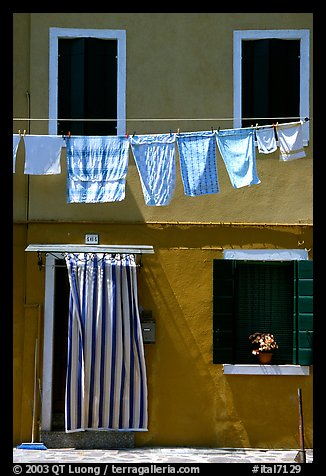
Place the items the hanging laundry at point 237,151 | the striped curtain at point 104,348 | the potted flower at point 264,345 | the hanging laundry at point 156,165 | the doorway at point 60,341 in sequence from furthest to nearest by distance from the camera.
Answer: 1. the doorway at point 60,341
2. the potted flower at point 264,345
3. the striped curtain at point 104,348
4. the hanging laundry at point 156,165
5. the hanging laundry at point 237,151

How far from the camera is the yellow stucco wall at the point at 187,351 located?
12.4 meters

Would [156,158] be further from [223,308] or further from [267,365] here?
[267,365]

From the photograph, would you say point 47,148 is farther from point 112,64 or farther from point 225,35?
point 225,35

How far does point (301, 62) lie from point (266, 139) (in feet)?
4.99

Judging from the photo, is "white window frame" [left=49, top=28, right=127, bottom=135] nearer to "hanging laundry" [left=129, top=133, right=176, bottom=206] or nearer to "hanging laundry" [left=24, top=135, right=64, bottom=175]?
"hanging laundry" [left=24, top=135, right=64, bottom=175]

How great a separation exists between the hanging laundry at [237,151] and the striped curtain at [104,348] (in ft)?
6.31

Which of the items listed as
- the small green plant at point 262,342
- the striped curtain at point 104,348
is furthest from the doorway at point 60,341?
the small green plant at point 262,342

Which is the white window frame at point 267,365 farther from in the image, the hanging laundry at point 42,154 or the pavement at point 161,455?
the hanging laundry at point 42,154

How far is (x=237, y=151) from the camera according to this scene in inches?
468

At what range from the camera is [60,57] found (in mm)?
12656

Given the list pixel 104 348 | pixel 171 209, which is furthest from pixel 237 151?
pixel 104 348

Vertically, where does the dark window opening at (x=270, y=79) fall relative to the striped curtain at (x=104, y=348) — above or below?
above
